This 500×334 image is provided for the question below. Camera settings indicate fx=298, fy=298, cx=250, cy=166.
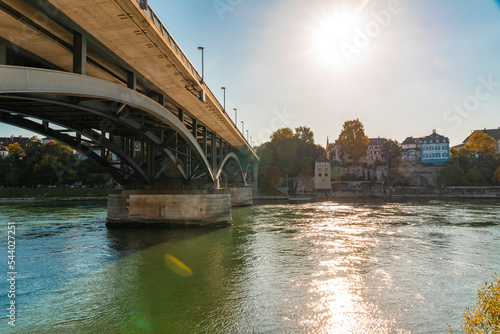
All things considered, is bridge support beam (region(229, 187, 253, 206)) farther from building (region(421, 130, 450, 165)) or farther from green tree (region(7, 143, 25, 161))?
building (region(421, 130, 450, 165))

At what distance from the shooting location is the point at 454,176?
64.1 metres

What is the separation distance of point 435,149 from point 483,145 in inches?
401

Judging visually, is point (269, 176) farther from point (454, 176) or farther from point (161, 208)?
point (161, 208)

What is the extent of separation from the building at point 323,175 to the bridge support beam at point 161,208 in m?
51.8

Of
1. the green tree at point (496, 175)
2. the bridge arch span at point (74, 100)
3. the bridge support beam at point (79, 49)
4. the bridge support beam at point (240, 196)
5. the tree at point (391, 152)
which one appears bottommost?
the bridge support beam at point (240, 196)

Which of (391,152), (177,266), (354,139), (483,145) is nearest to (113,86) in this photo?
(177,266)

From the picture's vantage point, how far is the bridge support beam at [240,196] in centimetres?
4438

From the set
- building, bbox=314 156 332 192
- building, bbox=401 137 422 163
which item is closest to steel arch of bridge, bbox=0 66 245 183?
building, bbox=314 156 332 192

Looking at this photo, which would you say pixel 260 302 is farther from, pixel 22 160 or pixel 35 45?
pixel 22 160

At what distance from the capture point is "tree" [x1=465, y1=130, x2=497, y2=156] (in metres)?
70.4

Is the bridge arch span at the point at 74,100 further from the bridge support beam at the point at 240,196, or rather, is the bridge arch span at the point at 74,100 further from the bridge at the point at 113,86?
the bridge support beam at the point at 240,196

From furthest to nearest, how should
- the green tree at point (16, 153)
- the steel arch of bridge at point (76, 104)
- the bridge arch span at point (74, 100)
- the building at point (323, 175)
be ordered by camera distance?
the building at point (323, 175)
the green tree at point (16, 153)
the steel arch of bridge at point (76, 104)
the bridge arch span at point (74, 100)

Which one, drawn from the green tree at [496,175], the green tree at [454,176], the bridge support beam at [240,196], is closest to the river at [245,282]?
the bridge support beam at [240,196]

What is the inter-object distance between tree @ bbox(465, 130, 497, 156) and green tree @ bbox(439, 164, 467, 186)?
12016mm
